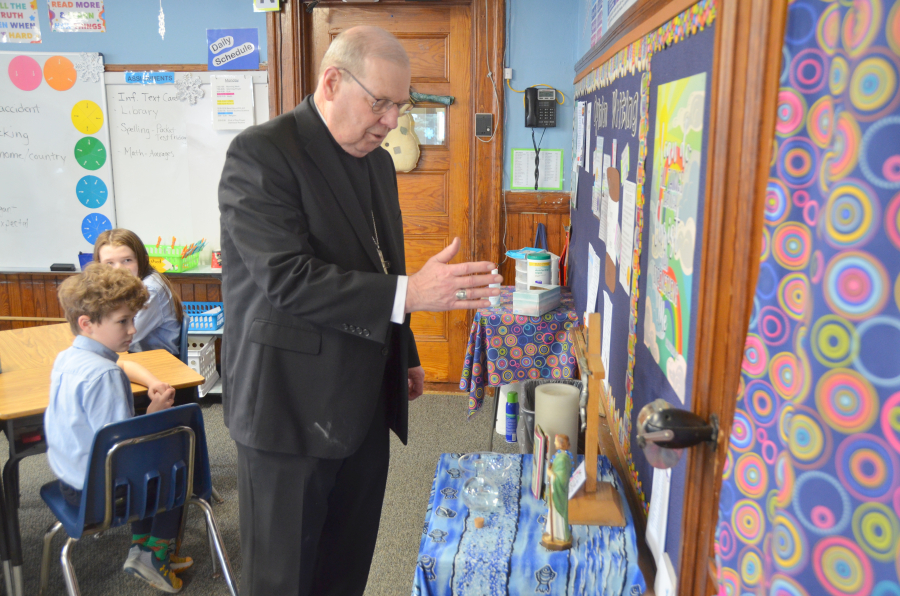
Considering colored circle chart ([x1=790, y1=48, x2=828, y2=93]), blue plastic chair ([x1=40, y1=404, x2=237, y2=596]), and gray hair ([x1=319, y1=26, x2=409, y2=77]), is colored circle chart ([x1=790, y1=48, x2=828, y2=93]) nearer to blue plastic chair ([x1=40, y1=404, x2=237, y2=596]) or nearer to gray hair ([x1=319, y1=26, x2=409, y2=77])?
gray hair ([x1=319, y1=26, x2=409, y2=77])

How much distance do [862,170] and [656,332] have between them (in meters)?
0.67

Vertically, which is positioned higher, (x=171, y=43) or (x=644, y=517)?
(x=171, y=43)

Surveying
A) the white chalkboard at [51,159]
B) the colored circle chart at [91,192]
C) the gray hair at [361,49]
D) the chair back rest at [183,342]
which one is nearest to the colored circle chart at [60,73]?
the white chalkboard at [51,159]

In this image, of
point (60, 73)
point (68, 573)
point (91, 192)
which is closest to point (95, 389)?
point (68, 573)

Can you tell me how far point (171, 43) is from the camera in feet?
12.5

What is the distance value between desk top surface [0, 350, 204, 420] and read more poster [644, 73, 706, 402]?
1604mm

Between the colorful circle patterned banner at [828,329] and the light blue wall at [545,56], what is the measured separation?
308cm

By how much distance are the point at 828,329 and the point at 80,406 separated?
1.88m

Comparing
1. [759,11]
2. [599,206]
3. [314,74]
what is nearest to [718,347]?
[759,11]

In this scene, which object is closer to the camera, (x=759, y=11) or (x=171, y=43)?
(x=759, y=11)

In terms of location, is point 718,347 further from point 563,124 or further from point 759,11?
point 563,124

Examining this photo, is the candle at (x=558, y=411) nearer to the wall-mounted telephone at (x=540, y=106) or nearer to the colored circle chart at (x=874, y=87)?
the colored circle chart at (x=874, y=87)

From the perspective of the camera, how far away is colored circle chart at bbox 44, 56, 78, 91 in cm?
383

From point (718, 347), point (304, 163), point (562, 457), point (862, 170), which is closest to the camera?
point (862, 170)
